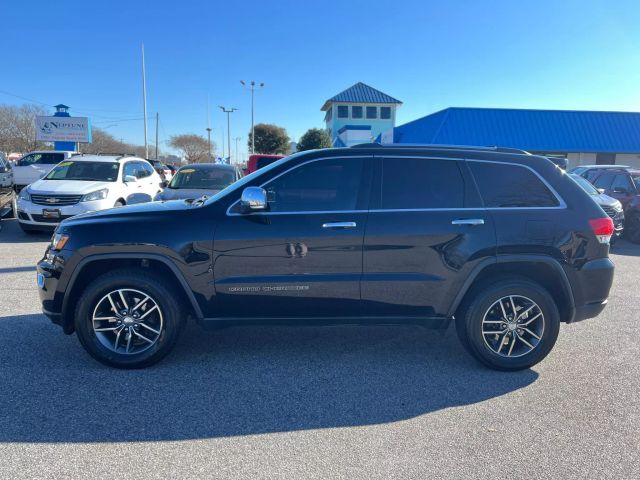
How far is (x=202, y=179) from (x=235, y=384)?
24.4 feet

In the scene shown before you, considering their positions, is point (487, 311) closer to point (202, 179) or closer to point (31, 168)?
point (202, 179)

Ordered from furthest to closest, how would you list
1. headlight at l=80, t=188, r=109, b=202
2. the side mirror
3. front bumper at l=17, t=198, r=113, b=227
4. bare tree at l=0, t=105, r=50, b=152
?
bare tree at l=0, t=105, r=50, b=152 → headlight at l=80, t=188, r=109, b=202 → front bumper at l=17, t=198, r=113, b=227 → the side mirror

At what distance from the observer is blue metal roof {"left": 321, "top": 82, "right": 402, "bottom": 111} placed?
60.2 meters

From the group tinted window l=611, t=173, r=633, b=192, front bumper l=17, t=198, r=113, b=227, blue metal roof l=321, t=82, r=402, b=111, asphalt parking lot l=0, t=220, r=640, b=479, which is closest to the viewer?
asphalt parking lot l=0, t=220, r=640, b=479

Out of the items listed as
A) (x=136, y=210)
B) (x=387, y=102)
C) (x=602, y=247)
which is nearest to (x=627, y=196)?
(x=602, y=247)

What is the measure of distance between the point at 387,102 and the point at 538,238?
59434 millimetres

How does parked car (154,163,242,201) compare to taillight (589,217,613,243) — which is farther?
parked car (154,163,242,201)

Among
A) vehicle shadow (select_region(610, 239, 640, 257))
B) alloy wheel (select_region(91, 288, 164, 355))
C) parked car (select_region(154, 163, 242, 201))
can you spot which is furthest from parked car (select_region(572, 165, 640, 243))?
alloy wheel (select_region(91, 288, 164, 355))

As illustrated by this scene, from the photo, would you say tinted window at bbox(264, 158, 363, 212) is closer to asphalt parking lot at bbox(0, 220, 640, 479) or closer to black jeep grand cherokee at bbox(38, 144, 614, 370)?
black jeep grand cherokee at bbox(38, 144, 614, 370)

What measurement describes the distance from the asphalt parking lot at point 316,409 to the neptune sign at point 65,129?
27.9 meters

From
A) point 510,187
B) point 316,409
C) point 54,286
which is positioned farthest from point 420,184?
point 54,286

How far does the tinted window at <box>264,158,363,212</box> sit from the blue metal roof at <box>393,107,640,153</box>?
2244 cm

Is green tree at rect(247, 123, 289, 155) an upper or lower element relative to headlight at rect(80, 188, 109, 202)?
upper

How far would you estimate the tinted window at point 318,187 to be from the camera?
3809 millimetres
